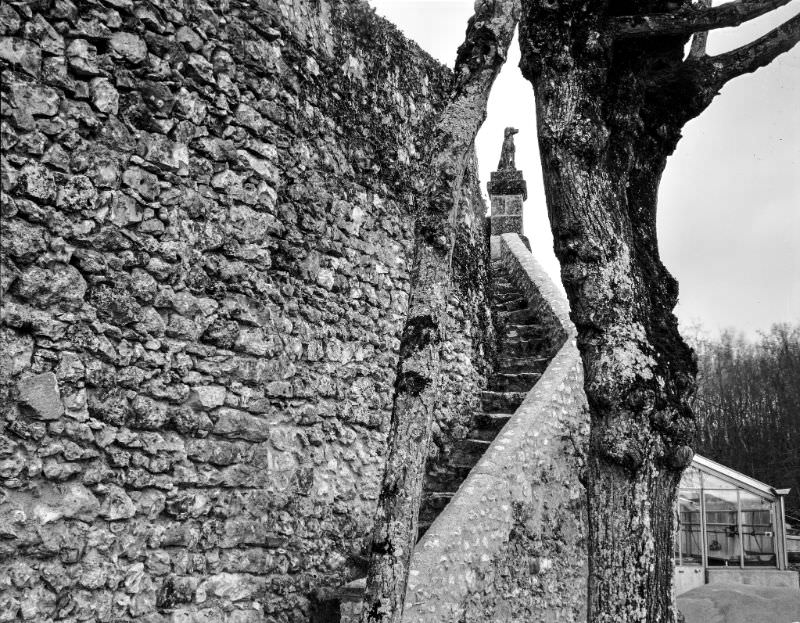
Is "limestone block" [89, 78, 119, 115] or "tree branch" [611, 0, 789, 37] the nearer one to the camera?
"tree branch" [611, 0, 789, 37]

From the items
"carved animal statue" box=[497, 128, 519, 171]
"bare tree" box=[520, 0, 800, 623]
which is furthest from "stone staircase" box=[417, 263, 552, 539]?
"carved animal statue" box=[497, 128, 519, 171]

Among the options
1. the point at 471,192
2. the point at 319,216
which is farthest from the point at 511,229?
the point at 319,216

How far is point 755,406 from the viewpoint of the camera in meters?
34.0

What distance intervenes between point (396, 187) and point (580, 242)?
3613mm

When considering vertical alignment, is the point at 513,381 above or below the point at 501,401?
above

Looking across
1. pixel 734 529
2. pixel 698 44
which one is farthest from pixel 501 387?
pixel 734 529

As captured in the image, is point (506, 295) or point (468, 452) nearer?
point (468, 452)

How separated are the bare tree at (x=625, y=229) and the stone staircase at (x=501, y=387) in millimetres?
3041

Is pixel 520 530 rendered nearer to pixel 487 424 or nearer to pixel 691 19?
pixel 487 424

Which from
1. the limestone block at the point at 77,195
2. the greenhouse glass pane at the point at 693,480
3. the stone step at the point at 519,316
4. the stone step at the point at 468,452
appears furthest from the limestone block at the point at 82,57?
the greenhouse glass pane at the point at 693,480

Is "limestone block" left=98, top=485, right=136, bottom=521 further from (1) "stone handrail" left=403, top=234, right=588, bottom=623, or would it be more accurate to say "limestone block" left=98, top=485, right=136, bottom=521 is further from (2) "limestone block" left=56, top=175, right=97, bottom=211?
(1) "stone handrail" left=403, top=234, right=588, bottom=623

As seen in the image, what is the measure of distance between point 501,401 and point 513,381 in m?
0.41

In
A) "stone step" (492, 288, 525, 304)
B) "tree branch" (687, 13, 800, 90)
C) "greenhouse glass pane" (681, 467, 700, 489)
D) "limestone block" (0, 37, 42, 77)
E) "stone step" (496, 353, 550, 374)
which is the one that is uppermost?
"stone step" (492, 288, 525, 304)

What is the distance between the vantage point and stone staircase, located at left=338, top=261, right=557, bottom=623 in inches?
280
